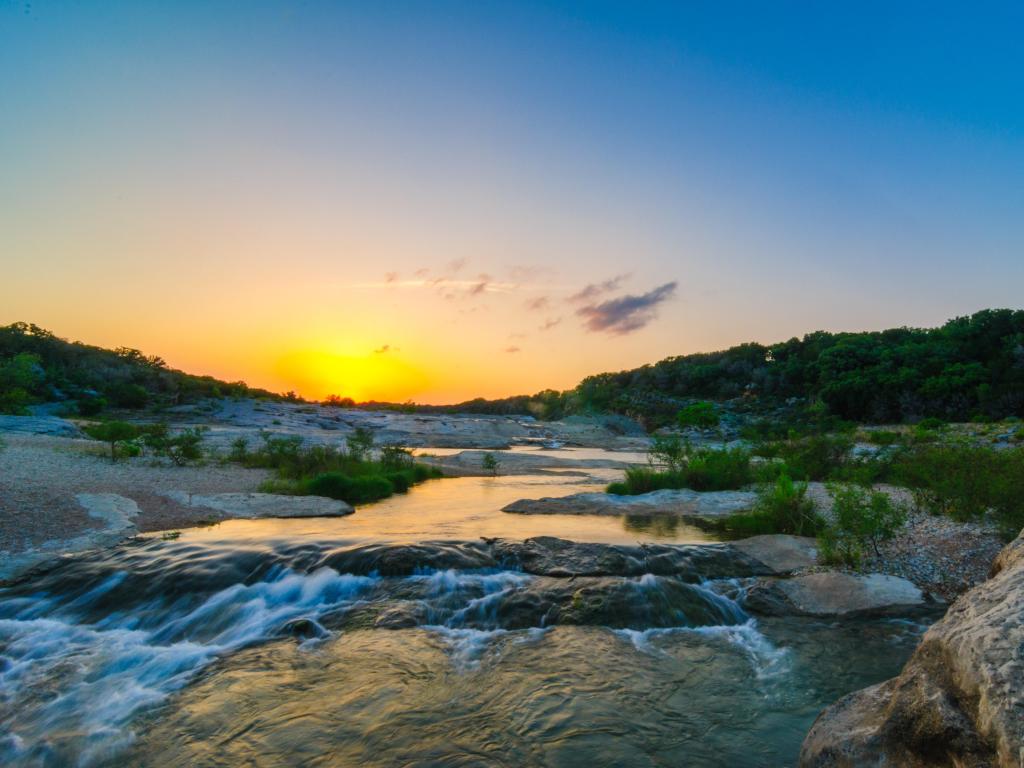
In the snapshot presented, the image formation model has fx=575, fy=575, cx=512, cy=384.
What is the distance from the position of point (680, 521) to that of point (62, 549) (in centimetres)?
1460

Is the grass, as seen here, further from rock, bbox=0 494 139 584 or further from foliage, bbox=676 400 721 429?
foliage, bbox=676 400 721 429

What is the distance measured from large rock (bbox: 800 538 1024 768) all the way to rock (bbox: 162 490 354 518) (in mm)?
14495

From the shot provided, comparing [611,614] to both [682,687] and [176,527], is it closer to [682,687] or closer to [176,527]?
[682,687]

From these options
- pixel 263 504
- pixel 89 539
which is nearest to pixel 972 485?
pixel 263 504

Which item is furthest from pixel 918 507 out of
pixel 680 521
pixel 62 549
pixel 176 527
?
pixel 62 549

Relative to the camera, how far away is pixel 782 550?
12.0m

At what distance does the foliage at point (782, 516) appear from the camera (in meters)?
13.8

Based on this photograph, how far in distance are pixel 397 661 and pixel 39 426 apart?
30.1 metres

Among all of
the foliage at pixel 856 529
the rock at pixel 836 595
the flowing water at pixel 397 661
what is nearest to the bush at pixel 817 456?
the foliage at pixel 856 529

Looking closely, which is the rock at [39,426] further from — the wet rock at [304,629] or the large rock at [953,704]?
the large rock at [953,704]

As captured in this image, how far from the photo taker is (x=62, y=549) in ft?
36.9

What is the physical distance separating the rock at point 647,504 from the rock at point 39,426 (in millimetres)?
23706

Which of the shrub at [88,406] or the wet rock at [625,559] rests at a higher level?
the shrub at [88,406]

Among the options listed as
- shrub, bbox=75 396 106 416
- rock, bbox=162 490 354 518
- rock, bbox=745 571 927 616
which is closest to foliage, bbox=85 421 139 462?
rock, bbox=162 490 354 518
